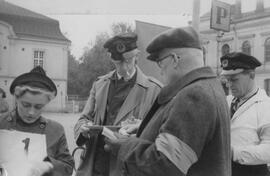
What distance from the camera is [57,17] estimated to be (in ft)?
6.31

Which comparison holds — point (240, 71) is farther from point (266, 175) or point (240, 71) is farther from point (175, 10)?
point (175, 10)

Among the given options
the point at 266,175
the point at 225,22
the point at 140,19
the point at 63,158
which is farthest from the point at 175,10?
the point at 63,158

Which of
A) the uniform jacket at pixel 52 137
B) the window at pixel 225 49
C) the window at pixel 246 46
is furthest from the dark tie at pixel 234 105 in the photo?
the window at pixel 225 49

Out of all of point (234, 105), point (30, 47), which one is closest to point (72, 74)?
point (30, 47)

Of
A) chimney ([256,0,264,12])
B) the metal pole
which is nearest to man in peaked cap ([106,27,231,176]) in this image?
the metal pole

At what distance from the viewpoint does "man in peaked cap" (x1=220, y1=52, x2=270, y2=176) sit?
6.40 ft

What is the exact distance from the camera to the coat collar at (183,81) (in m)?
1.43

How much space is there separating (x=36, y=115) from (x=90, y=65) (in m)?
0.83

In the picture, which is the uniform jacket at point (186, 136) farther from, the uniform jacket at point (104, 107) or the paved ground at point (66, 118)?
the uniform jacket at point (104, 107)

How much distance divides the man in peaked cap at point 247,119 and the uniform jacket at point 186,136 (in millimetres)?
588

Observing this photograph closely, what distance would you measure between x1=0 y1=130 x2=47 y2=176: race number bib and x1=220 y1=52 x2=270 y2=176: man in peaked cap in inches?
39.4

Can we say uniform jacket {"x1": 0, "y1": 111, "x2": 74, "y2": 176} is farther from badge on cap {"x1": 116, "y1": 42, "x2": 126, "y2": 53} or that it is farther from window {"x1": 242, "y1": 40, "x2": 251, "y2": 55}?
window {"x1": 242, "y1": 40, "x2": 251, "y2": 55}

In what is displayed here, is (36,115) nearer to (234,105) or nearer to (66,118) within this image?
(66,118)

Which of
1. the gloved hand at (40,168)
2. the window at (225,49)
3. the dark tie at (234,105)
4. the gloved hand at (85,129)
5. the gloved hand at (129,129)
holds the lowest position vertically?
the gloved hand at (40,168)
